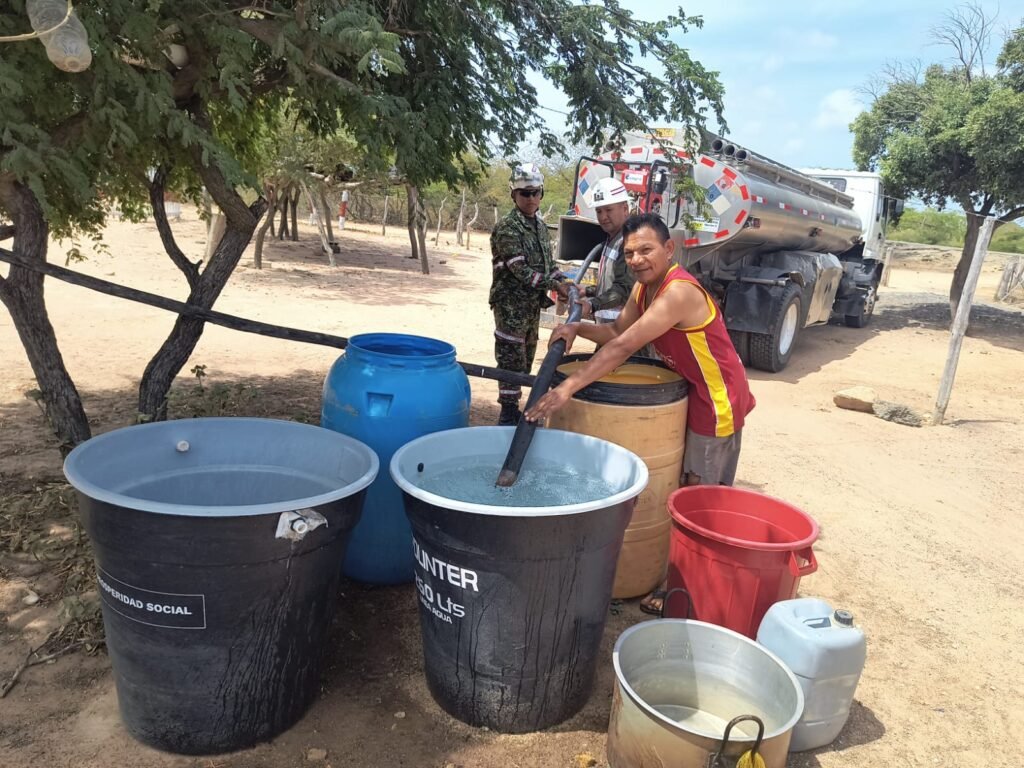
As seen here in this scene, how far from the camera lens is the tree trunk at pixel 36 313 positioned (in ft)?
12.1

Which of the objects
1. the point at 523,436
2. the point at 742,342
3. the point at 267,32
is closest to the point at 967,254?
the point at 742,342

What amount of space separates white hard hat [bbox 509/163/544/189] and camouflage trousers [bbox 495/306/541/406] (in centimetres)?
79

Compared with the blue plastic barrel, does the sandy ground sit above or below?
below

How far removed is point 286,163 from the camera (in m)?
14.9

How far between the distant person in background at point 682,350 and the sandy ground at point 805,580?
871 mm

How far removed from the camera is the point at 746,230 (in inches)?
314

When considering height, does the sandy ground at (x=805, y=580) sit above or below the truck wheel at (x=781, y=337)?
below

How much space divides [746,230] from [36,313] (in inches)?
265

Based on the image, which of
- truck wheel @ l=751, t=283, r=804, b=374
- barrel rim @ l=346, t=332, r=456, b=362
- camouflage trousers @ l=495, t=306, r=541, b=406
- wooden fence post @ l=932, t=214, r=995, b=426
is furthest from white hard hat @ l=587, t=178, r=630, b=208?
truck wheel @ l=751, t=283, r=804, b=374

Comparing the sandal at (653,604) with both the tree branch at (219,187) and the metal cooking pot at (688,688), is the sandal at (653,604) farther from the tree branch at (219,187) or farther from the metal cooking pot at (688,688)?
the tree branch at (219,187)

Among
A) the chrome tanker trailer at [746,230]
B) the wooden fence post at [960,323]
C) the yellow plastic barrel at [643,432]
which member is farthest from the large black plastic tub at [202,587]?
the wooden fence post at [960,323]

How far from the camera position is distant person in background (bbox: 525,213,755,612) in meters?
2.87

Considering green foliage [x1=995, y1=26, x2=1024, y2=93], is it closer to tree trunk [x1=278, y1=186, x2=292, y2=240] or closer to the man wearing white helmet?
the man wearing white helmet

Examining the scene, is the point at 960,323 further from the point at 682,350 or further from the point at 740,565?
the point at 740,565
